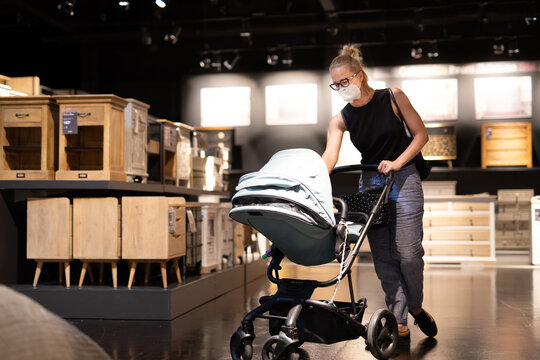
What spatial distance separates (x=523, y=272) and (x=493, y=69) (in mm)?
A: 4668

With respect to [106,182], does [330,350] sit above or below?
below

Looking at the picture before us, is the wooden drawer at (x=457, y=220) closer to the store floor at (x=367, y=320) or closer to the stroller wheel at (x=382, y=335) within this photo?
the store floor at (x=367, y=320)

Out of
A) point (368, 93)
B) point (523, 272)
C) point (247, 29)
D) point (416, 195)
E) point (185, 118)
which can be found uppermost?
point (247, 29)

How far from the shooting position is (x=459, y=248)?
9812 millimetres

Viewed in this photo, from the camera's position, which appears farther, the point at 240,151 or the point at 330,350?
the point at 240,151

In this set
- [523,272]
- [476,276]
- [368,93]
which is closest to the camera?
[368,93]

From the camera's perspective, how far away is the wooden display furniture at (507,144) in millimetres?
11133

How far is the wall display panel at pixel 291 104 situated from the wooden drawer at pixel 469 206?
356cm

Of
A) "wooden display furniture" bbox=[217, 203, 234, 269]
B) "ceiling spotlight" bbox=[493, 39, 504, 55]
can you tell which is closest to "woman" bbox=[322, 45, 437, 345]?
"wooden display furniture" bbox=[217, 203, 234, 269]

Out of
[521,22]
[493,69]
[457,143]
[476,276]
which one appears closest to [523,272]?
[476,276]

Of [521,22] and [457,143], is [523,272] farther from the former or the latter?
[521,22]

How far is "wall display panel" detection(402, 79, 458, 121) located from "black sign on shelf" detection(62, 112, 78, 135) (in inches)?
324

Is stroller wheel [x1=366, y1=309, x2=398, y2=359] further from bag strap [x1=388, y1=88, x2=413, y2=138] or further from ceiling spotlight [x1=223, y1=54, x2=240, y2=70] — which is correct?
ceiling spotlight [x1=223, y1=54, x2=240, y2=70]

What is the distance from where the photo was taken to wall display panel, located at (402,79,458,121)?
1191 centimetres
